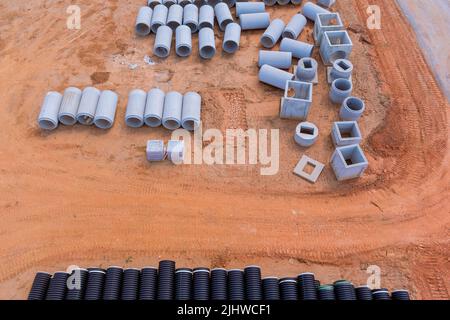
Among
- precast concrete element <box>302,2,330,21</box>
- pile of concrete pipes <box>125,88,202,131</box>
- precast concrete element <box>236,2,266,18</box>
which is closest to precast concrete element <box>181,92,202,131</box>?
pile of concrete pipes <box>125,88,202,131</box>

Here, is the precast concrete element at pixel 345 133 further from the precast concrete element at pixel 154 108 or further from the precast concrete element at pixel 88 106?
the precast concrete element at pixel 88 106

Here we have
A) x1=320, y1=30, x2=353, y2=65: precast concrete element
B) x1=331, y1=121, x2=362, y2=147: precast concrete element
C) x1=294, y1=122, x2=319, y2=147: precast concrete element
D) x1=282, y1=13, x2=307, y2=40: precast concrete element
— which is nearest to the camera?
x1=331, y1=121, x2=362, y2=147: precast concrete element

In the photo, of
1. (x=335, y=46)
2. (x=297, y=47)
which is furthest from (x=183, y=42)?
(x=335, y=46)

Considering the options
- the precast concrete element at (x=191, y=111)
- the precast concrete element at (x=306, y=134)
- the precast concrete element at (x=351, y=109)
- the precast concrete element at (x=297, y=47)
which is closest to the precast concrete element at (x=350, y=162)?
the precast concrete element at (x=306, y=134)

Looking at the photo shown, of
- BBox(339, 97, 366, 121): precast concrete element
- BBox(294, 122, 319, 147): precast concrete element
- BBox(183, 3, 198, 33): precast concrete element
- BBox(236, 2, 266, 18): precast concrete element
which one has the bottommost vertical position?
BBox(294, 122, 319, 147): precast concrete element

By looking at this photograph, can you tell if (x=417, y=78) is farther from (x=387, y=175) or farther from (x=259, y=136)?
(x=259, y=136)

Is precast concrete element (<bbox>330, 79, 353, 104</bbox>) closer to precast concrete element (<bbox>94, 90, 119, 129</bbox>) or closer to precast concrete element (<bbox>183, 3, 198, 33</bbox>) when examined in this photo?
precast concrete element (<bbox>183, 3, 198, 33</bbox>)
